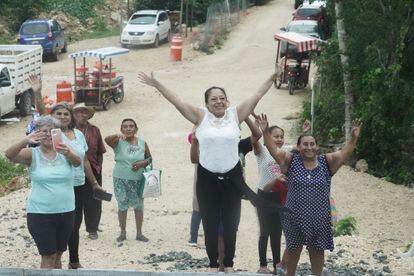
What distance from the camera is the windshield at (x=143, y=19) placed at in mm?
34562

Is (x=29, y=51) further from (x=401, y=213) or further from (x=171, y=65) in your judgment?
(x=401, y=213)

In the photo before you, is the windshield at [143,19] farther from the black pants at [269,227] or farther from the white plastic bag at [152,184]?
the black pants at [269,227]

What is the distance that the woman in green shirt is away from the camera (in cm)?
860

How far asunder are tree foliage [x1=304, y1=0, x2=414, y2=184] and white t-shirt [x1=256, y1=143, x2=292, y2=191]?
6890 millimetres

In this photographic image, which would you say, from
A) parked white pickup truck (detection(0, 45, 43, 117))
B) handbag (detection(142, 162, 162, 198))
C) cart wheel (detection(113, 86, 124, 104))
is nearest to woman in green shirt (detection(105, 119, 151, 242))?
handbag (detection(142, 162, 162, 198))

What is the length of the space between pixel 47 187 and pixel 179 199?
6151 millimetres

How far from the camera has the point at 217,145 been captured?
614cm

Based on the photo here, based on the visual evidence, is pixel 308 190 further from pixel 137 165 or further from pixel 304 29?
pixel 304 29

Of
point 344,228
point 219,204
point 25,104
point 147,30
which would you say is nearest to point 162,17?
point 147,30

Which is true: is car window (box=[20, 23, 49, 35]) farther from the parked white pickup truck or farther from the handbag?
the handbag

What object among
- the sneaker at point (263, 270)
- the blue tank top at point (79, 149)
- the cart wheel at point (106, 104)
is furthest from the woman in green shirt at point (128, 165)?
the cart wheel at point (106, 104)

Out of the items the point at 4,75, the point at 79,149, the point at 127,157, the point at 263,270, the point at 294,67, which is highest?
the point at 79,149

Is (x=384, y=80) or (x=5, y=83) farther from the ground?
(x=384, y=80)

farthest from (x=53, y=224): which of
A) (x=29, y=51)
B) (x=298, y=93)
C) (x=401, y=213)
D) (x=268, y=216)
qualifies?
(x=298, y=93)
